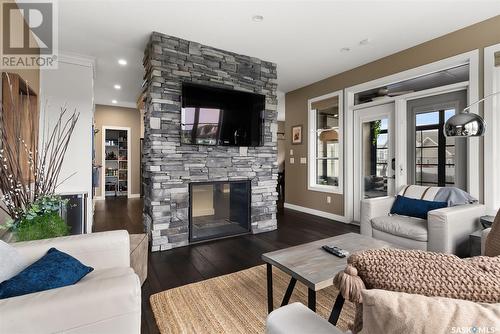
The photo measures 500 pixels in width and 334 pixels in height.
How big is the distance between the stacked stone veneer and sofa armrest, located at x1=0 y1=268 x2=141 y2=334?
1933 mm

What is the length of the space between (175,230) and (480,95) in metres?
3.92

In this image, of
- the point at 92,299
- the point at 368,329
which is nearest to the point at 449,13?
the point at 368,329

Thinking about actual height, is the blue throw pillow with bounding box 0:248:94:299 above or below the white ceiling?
below

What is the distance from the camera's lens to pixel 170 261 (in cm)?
272

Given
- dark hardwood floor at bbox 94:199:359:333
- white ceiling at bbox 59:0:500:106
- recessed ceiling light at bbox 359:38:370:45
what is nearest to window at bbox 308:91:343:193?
dark hardwood floor at bbox 94:199:359:333

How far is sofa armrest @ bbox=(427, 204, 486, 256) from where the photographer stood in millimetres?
2318

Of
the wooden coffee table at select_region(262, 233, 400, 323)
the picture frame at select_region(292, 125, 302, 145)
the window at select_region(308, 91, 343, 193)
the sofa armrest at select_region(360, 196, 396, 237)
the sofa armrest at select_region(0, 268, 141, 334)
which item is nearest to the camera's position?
the sofa armrest at select_region(0, 268, 141, 334)

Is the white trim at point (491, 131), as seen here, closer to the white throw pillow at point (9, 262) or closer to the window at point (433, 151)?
the window at point (433, 151)

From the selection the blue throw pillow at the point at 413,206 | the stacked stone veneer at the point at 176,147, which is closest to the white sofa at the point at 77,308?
the stacked stone veneer at the point at 176,147

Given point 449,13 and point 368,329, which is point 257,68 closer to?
point 449,13

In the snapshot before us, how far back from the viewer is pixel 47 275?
120 centimetres

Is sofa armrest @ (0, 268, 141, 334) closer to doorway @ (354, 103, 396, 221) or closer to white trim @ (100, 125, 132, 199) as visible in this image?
doorway @ (354, 103, 396, 221)

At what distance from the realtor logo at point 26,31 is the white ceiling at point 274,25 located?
0.41 feet

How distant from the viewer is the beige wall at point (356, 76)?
9.34ft
